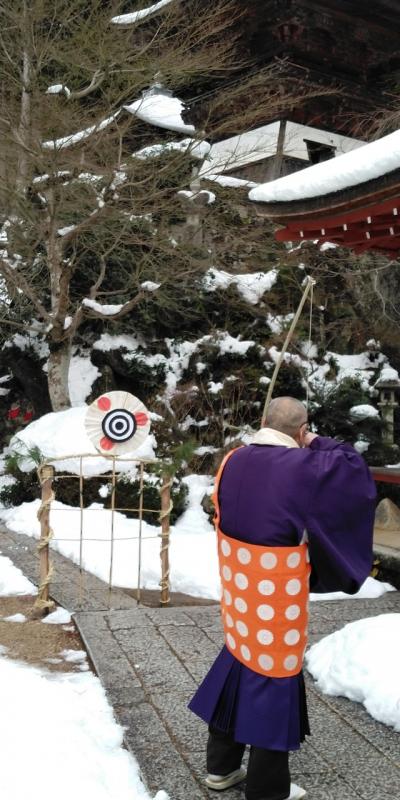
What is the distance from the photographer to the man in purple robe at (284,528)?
7.81ft

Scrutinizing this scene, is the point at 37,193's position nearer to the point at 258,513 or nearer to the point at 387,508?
the point at 387,508

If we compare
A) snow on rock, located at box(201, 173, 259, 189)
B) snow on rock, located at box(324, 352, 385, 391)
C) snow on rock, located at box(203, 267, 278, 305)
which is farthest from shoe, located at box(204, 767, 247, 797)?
snow on rock, located at box(201, 173, 259, 189)

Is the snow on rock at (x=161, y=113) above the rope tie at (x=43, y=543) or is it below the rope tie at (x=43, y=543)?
above

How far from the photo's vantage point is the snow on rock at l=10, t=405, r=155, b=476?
9.35m

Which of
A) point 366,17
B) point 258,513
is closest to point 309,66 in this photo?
point 366,17

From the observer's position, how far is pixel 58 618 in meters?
4.96

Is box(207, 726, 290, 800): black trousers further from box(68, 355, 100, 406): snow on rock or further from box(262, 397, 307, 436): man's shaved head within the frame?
box(68, 355, 100, 406): snow on rock

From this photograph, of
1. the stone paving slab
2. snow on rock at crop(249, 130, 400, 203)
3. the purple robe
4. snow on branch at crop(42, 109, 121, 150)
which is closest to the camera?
the purple robe

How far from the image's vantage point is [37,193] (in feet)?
32.3

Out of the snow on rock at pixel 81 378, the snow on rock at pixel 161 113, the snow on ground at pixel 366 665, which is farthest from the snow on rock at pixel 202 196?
the snow on ground at pixel 366 665

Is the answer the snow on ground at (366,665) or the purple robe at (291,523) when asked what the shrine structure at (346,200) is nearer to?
the purple robe at (291,523)

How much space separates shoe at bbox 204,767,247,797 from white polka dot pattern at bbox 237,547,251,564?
2.78ft

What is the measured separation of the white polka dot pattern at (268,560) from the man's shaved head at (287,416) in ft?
1.46

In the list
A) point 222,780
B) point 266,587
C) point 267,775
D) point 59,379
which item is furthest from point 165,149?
point 267,775
